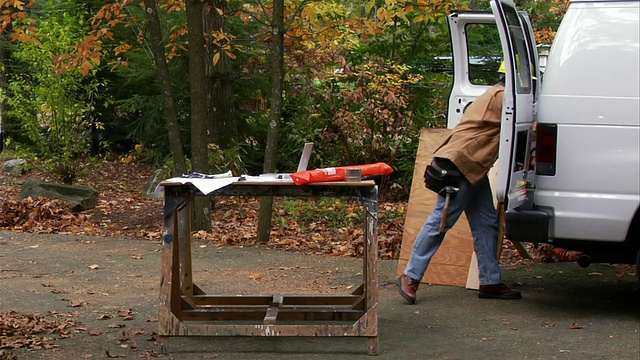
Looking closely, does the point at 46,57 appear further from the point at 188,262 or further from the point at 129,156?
the point at 188,262

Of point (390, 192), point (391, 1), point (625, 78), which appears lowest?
point (390, 192)

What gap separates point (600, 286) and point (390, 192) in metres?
6.49

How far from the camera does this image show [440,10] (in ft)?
34.4

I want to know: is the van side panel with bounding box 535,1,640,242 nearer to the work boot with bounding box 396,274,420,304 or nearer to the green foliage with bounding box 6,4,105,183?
the work boot with bounding box 396,274,420,304

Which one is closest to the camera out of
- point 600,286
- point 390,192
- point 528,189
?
point 528,189

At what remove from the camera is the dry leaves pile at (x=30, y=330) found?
5.89m

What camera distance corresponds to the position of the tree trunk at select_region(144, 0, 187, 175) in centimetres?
1044

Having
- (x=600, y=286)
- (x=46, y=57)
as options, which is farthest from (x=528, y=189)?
(x=46, y=57)

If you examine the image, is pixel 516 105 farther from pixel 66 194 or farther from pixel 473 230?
pixel 66 194

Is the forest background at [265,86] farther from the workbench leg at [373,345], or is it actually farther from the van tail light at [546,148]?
the workbench leg at [373,345]

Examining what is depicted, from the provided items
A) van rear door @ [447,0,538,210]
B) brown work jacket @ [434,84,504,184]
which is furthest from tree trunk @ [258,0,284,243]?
brown work jacket @ [434,84,504,184]

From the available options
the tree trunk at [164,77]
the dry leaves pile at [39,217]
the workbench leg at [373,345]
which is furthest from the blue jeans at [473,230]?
the dry leaves pile at [39,217]

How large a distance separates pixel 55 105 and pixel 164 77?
5143 millimetres

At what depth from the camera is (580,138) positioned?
21.4ft
